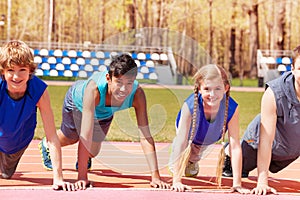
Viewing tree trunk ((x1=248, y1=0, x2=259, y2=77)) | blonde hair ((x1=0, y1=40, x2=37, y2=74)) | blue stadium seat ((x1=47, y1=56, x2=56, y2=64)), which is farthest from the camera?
tree trunk ((x1=248, y1=0, x2=259, y2=77))

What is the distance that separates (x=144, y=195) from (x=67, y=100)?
138cm

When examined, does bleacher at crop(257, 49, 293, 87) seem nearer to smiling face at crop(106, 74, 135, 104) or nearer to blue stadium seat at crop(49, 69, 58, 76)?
blue stadium seat at crop(49, 69, 58, 76)

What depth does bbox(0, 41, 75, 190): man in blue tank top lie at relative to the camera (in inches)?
169

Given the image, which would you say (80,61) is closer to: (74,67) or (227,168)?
(74,67)

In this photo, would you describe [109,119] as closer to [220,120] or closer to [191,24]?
[220,120]

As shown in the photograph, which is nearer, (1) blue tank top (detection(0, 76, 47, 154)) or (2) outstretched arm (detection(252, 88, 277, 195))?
(1) blue tank top (detection(0, 76, 47, 154))

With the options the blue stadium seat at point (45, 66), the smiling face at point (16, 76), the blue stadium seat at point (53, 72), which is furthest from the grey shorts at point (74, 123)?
the blue stadium seat at point (45, 66)

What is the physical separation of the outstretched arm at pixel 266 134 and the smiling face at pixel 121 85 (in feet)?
3.17

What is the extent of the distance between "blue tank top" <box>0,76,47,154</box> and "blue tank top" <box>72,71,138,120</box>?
39cm

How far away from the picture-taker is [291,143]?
494cm

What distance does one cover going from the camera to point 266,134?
15.2 feet

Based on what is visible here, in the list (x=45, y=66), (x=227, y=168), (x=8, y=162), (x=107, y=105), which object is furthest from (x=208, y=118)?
(x=45, y=66)

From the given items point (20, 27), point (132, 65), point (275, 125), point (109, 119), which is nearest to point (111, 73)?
point (132, 65)

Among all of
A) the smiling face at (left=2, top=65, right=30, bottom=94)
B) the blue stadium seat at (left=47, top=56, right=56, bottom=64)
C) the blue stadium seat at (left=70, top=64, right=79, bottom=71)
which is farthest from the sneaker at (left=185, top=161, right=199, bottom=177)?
the blue stadium seat at (left=47, top=56, right=56, bottom=64)
